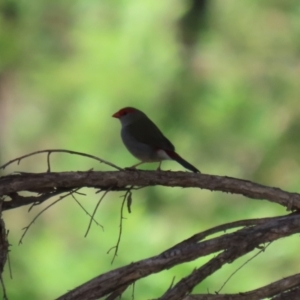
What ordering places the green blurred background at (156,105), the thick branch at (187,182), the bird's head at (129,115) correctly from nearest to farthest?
the thick branch at (187,182), the bird's head at (129,115), the green blurred background at (156,105)

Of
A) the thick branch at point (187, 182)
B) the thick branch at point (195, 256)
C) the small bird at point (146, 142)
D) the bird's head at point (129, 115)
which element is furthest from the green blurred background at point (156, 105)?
the thick branch at point (195, 256)

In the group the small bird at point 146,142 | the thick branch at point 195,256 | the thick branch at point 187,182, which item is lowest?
the thick branch at point 195,256

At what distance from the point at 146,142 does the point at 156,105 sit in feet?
3.62

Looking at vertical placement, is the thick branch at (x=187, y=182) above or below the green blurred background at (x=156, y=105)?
below

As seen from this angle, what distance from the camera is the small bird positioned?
2.81m

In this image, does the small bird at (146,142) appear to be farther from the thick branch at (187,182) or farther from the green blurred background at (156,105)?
the thick branch at (187,182)

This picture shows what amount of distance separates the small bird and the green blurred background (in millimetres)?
592

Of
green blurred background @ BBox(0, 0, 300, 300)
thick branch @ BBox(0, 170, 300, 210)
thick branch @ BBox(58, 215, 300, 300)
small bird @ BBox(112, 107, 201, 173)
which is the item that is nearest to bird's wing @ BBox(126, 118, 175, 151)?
small bird @ BBox(112, 107, 201, 173)

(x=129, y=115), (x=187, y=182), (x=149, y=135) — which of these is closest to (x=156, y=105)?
(x=129, y=115)

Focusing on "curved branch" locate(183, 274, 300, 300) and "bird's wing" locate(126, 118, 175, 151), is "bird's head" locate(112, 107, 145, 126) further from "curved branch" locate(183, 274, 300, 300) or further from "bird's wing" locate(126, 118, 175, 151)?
"curved branch" locate(183, 274, 300, 300)

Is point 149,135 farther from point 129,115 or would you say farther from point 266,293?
point 266,293

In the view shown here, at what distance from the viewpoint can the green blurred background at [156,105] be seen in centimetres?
385

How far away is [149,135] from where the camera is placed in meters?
3.00

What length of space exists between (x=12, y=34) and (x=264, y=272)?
6.77 ft
